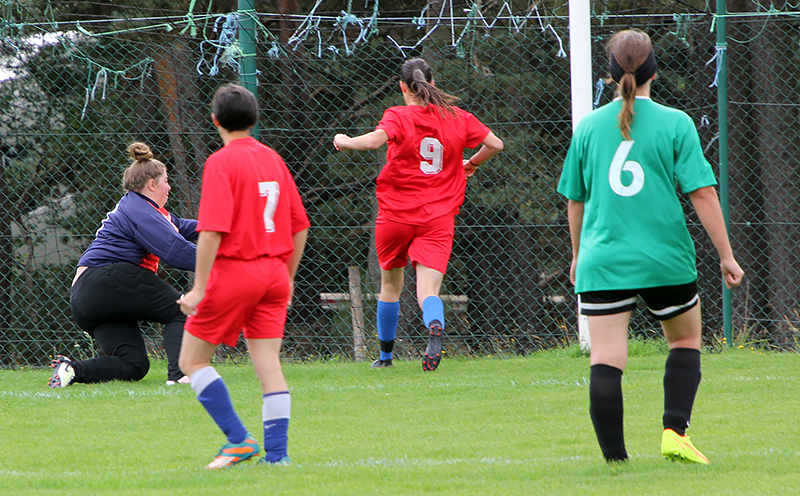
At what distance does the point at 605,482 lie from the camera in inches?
105

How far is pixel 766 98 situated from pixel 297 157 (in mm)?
4141

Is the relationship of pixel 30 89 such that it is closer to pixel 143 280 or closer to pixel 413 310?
pixel 143 280

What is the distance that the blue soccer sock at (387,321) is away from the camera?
552cm

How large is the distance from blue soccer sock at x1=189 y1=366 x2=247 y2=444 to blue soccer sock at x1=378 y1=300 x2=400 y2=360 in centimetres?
256

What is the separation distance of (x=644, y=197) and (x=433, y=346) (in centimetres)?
259

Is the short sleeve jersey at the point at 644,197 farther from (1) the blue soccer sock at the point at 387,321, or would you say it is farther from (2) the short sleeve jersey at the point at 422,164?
(1) the blue soccer sock at the point at 387,321

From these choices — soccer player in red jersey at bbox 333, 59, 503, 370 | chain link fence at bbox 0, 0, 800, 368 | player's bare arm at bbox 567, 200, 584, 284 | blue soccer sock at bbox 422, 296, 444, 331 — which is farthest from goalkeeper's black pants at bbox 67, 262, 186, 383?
player's bare arm at bbox 567, 200, 584, 284

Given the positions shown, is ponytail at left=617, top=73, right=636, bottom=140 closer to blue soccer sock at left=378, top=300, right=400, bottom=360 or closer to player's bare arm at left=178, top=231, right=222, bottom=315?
player's bare arm at left=178, top=231, right=222, bottom=315

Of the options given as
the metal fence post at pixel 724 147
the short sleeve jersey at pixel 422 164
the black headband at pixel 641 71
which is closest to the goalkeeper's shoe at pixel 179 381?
the short sleeve jersey at pixel 422 164

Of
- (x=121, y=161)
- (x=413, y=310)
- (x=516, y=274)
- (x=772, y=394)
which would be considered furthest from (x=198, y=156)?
(x=772, y=394)

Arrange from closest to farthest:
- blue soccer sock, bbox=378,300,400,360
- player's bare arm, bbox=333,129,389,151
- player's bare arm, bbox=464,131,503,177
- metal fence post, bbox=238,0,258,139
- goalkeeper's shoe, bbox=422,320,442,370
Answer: player's bare arm, bbox=333,129,389,151 < goalkeeper's shoe, bbox=422,320,442,370 < player's bare arm, bbox=464,131,503,177 < blue soccer sock, bbox=378,300,400,360 < metal fence post, bbox=238,0,258,139

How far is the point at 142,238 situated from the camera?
16.2 feet

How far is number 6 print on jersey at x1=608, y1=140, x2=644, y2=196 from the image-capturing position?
279 centimetres

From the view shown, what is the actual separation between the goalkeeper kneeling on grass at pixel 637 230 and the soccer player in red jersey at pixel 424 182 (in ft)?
7.52
